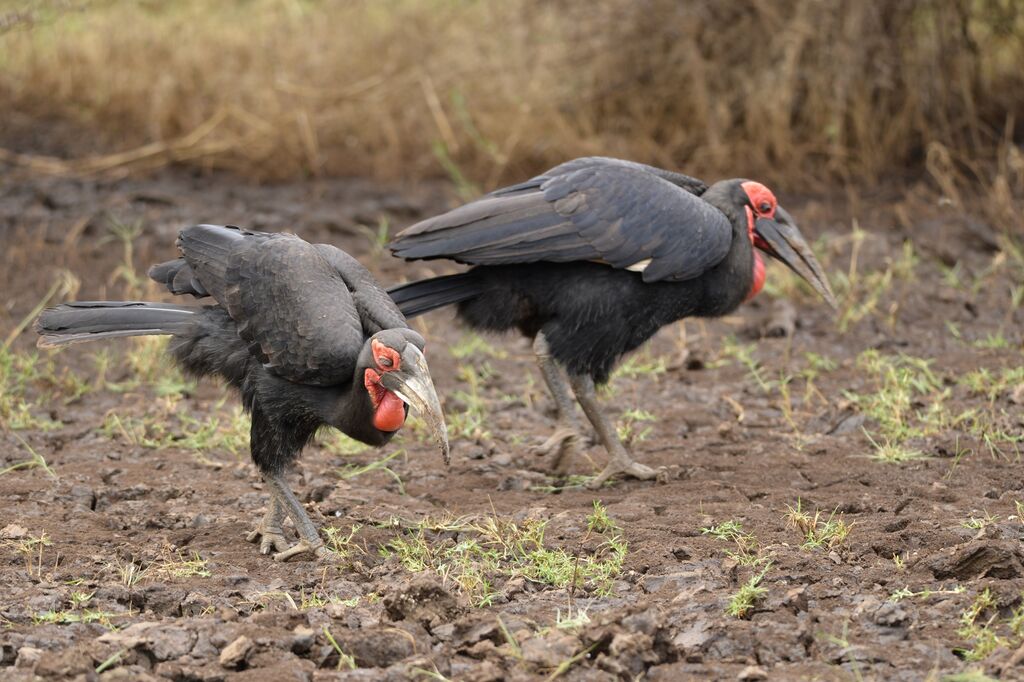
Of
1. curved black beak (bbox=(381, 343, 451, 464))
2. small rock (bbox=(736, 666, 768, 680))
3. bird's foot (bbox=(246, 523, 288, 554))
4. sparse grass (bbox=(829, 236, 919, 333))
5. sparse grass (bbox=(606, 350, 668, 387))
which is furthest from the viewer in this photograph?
sparse grass (bbox=(829, 236, 919, 333))

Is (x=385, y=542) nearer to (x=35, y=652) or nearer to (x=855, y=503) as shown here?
(x=35, y=652)

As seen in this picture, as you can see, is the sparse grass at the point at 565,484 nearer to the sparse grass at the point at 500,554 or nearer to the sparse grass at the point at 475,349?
the sparse grass at the point at 500,554

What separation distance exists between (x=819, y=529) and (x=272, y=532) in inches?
66.2

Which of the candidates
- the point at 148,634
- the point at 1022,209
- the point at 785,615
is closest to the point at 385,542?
the point at 148,634

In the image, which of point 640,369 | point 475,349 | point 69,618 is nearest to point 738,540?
point 69,618

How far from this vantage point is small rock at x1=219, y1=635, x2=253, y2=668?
316cm

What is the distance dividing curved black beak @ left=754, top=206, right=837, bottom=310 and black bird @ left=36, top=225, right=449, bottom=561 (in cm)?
166

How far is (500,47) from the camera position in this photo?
28.5 feet

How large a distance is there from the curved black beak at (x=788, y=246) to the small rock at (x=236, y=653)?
9.30 ft

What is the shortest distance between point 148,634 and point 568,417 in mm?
2289

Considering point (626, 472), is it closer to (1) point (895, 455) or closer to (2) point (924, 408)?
(1) point (895, 455)

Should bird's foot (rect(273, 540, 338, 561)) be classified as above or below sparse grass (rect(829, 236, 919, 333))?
above

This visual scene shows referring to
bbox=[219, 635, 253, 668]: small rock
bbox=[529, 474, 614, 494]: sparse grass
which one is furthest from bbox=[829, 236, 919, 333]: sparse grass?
bbox=[219, 635, 253, 668]: small rock

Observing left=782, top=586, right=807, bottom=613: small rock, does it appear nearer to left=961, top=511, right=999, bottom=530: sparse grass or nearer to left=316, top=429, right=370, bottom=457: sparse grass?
left=961, top=511, right=999, bottom=530: sparse grass
